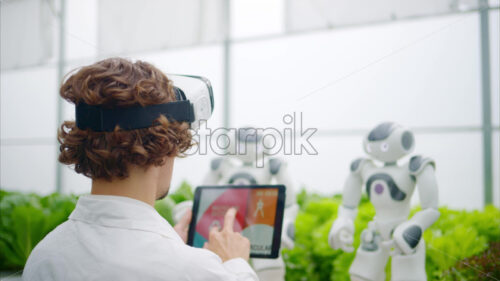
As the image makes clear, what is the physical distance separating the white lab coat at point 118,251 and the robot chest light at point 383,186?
1.03 metres

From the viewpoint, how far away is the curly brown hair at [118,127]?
0.70 meters

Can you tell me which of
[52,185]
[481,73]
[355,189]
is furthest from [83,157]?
[481,73]

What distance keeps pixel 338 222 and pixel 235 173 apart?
0.53m

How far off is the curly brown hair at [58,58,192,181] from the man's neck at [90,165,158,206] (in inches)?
0.7

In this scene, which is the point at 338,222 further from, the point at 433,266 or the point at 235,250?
the point at 235,250

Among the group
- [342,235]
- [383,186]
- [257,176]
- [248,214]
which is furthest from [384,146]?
[248,214]

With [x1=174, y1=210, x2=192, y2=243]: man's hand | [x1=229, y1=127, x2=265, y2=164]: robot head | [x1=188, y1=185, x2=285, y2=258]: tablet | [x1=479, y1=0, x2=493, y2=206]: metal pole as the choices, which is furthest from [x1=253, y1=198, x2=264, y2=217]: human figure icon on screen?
[x1=479, y1=0, x2=493, y2=206]: metal pole

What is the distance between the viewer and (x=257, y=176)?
74.1 inches

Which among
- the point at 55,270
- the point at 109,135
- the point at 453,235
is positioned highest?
the point at 109,135

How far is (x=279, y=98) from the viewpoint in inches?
56.0

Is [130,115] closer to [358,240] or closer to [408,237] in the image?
[408,237]

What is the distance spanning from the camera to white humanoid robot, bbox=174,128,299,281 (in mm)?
1739

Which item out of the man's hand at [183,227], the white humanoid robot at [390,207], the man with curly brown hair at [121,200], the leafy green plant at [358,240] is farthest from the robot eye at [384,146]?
the man with curly brown hair at [121,200]

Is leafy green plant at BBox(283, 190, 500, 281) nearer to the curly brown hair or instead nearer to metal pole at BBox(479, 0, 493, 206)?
metal pole at BBox(479, 0, 493, 206)
